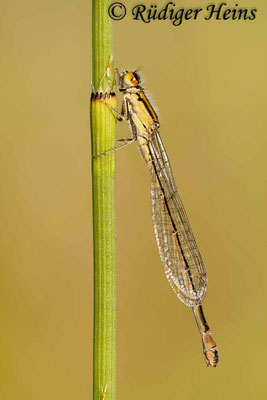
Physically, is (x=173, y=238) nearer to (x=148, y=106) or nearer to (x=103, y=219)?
(x=148, y=106)

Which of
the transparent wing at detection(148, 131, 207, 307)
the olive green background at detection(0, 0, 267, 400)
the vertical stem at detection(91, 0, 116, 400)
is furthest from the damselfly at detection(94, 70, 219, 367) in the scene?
the vertical stem at detection(91, 0, 116, 400)

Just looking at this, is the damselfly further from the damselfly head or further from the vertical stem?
the vertical stem

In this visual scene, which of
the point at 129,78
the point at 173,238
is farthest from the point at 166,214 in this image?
the point at 129,78

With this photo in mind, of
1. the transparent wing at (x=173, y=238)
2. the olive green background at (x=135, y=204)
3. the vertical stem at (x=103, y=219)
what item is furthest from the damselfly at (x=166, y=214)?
the vertical stem at (x=103, y=219)

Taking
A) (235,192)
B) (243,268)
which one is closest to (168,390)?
(243,268)

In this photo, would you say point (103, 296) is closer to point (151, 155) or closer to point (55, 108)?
point (151, 155)

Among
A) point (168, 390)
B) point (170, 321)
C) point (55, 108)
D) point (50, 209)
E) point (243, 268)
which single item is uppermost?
point (55, 108)
